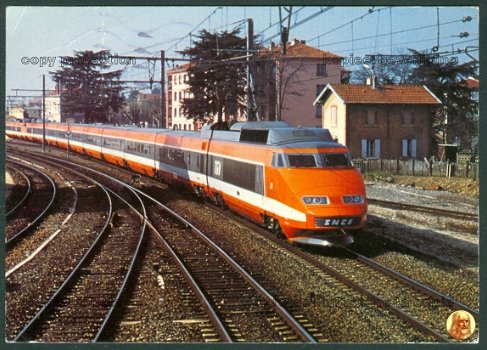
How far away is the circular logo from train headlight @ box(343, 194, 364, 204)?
4.75 m

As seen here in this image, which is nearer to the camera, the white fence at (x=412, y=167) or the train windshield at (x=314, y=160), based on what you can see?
the train windshield at (x=314, y=160)

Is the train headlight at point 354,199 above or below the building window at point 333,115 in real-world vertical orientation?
below

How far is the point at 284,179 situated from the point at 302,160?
2.35 feet

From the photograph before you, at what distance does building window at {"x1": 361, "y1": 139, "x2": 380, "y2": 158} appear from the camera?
81.4ft

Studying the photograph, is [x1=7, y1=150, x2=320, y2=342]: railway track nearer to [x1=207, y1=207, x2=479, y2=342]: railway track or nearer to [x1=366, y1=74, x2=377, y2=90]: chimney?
[x1=207, y1=207, x2=479, y2=342]: railway track

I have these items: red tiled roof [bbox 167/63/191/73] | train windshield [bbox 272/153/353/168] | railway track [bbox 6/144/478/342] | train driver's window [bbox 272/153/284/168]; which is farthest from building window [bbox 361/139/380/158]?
railway track [bbox 6/144/478/342]

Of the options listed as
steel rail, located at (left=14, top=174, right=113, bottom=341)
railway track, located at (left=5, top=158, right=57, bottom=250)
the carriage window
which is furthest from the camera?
railway track, located at (left=5, top=158, right=57, bottom=250)

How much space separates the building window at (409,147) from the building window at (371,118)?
214cm

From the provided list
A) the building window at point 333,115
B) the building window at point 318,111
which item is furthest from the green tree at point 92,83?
the building window at point 333,115

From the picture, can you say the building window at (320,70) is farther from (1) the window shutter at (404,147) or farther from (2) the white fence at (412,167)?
(1) the window shutter at (404,147)

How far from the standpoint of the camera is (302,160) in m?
15.5

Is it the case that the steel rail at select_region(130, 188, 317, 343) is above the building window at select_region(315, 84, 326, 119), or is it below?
below

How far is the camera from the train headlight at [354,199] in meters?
14.9

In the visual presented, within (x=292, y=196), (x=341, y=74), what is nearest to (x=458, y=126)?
(x=341, y=74)
